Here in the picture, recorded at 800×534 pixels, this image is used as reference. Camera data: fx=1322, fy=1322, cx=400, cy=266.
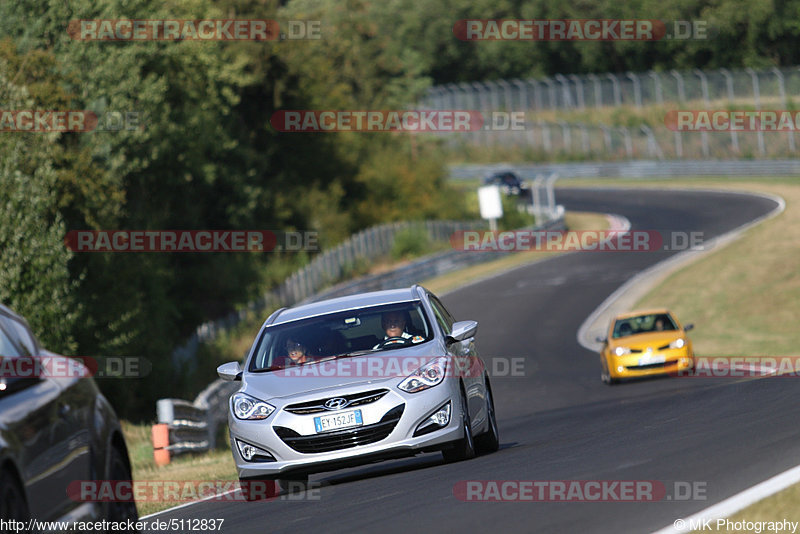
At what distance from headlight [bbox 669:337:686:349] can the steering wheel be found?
13505mm

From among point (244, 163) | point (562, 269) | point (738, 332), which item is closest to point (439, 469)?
point (738, 332)

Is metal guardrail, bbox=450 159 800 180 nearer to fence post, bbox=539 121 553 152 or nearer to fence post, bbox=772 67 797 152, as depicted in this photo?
fence post, bbox=772 67 797 152

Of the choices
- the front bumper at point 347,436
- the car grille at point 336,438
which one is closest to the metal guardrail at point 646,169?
the front bumper at point 347,436

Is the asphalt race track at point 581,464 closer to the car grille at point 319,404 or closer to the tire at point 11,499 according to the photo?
the car grille at point 319,404

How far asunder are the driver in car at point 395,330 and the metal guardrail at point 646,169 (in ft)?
203

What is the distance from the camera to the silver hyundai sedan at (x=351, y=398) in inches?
435

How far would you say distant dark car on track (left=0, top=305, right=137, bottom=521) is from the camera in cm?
609

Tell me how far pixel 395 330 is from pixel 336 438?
4.89ft

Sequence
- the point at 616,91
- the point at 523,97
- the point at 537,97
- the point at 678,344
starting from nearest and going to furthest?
the point at 678,344, the point at 616,91, the point at 537,97, the point at 523,97

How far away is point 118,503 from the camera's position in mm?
7645

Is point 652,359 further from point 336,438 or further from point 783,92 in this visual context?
point 783,92

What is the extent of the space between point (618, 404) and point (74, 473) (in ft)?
45.0

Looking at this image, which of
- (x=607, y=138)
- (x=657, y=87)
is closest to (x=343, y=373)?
(x=657, y=87)

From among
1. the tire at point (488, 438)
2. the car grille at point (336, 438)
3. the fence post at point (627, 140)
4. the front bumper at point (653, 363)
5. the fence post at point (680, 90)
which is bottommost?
the front bumper at point (653, 363)
